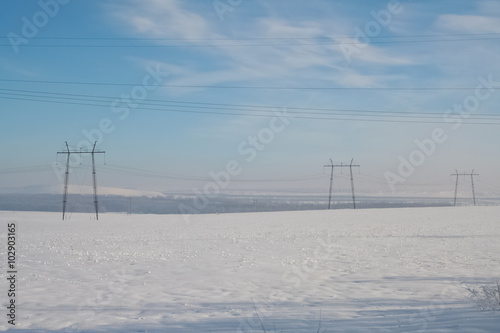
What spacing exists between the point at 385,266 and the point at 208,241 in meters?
13.3

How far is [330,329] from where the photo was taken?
9.96m

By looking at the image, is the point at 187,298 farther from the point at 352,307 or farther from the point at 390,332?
the point at 390,332

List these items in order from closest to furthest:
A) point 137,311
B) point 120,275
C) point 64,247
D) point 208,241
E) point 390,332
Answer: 1. point 390,332
2. point 137,311
3. point 120,275
4. point 64,247
5. point 208,241

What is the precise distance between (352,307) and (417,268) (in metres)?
7.06

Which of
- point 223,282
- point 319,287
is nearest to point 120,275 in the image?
point 223,282

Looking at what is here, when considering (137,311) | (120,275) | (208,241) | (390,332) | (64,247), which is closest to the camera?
(390,332)

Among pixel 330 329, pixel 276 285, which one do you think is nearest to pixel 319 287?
pixel 276 285

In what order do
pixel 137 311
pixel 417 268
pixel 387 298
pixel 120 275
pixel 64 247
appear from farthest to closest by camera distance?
pixel 64 247, pixel 417 268, pixel 120 275, pixel 387 298, pixel 137 311

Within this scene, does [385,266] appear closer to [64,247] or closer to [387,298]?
[387,298]

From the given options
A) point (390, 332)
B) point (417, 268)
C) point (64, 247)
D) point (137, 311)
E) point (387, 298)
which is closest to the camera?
point (390, 332)

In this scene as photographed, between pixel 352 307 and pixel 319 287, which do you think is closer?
pixel 352 307

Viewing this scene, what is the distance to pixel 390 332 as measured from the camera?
9.61 metres

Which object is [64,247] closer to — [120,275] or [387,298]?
[120,275]

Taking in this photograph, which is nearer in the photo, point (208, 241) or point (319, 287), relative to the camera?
point (319, 287)
